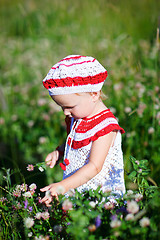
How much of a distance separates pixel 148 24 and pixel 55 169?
4.32 metres

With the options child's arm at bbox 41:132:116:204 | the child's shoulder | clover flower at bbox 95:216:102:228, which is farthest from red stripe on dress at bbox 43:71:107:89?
clover flower at bbox 95:216:102:228

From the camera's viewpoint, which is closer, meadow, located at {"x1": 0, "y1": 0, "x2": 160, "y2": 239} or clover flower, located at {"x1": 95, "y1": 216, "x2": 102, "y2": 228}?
clover flower, located at {"x1": 95, "y1": 216, "x2": 102, "y2": 228}

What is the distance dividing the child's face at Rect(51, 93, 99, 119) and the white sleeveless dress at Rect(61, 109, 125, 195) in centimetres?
9

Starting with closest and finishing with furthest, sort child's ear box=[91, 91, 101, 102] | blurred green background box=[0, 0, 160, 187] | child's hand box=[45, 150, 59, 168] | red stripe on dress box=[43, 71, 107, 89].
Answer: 1. red stripe on dress box=[43, 71, 107, 89]
2. child's ear box=[91, 91, 101, 102]
3. child's hand box=[45, 150, 59, 168]
4. blurred green background box=[0, 0, 160, 187]

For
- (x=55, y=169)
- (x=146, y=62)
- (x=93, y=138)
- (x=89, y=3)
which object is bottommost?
(x=55, y=169)

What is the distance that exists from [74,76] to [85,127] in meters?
0.38

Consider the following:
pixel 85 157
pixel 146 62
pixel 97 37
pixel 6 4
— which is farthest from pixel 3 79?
pixel 6 4

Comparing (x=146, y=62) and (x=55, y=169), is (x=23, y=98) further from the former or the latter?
(x=146, y=62)

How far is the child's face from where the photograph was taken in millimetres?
1743

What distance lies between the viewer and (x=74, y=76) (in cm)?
169

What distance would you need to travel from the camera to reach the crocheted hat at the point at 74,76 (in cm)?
169

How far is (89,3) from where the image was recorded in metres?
4.95

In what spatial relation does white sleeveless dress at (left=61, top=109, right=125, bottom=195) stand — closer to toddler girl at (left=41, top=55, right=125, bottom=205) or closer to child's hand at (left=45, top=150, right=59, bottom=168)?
toddler girl at (left=41, top=55, right=125, bottom=205)

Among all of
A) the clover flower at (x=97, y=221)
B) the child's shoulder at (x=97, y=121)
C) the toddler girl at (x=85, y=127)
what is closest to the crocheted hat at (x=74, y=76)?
the toddler girl at (x=85, y=127)
